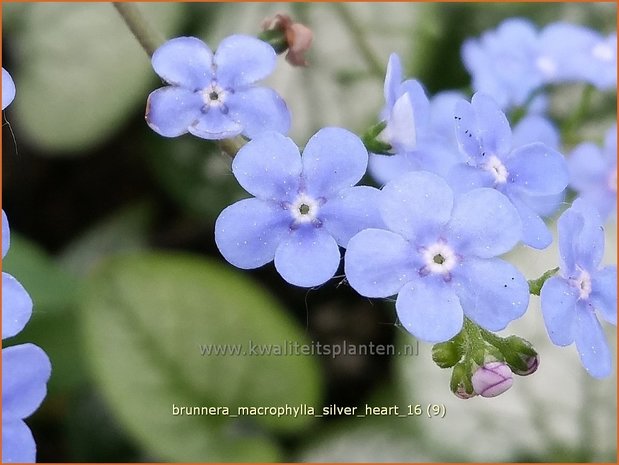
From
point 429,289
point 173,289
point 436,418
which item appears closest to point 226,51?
point 429,289

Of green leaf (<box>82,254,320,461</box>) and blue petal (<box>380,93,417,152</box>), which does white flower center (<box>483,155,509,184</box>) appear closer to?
blue petal (<box>380,93,417,152</box>)

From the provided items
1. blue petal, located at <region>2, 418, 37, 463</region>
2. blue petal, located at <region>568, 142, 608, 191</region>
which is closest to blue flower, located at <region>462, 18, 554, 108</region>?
blue petal, located at <region>568, 142, 608, 191</region>

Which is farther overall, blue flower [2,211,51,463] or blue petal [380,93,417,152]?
blue petal [380,93,417,152]

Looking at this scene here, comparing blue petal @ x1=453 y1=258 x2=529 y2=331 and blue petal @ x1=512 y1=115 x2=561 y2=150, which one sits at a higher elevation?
blue petal @ x1=453 y1=258 x2=529 y2=331

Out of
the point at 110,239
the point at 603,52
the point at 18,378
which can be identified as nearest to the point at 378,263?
the point at 18,378

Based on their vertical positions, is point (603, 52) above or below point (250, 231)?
below

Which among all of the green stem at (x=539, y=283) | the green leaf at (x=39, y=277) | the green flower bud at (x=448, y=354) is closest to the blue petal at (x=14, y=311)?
the green flower bud at (x=448, y=354)

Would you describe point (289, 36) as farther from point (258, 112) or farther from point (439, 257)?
point (439, 257)
